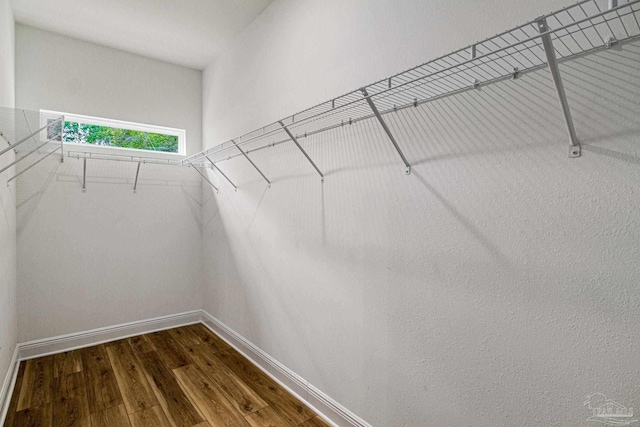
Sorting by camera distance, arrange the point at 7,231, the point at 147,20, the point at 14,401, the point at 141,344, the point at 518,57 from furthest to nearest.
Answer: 1. the point at 141,344
2. the point at 147,20
3. the point at 7,231
4. the point at 14,401
5. the point at 518,57

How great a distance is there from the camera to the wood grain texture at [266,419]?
5.73 feet

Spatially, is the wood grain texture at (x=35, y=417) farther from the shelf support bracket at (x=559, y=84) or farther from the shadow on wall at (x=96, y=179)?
the shelf support bracket at (x=559, y=84)

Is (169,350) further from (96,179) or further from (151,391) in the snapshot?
(96,179)

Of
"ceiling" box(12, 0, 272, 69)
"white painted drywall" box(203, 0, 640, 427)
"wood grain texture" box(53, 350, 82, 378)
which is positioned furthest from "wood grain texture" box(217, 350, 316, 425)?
"ceiling" box(12, 0, 272, 69)

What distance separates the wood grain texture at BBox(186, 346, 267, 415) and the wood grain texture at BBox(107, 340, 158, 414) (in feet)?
1.25

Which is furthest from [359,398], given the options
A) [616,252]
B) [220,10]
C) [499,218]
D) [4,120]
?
[220,10]

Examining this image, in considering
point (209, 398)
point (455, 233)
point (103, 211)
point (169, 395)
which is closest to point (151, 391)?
point (169, 395)

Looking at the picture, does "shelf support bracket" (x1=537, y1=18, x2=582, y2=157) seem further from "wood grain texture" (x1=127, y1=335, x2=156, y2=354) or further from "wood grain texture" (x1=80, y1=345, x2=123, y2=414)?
"wood grain texture" (x1=127, y1=335, x2=156, y2=354)

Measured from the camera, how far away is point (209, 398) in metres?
1.98

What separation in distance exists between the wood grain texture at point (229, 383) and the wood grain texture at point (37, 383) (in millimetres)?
919

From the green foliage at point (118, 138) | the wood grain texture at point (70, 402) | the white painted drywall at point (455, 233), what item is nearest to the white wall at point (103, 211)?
the green foliage at point (118, 138)

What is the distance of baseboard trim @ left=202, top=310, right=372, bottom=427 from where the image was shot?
1.68 meters

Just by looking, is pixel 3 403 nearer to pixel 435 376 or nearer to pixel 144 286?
pixel 144 286

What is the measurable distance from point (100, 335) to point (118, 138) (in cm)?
181
